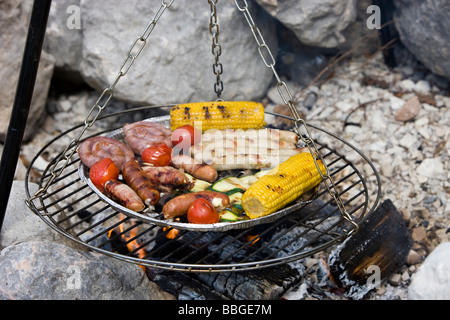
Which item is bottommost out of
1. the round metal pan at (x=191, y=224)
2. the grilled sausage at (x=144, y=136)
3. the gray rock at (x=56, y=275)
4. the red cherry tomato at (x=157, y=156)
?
the gray rock at (x=56, y=275)

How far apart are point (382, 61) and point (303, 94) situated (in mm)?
1076

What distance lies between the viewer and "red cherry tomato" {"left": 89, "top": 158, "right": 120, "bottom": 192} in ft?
9.26

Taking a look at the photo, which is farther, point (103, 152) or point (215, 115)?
point (215, 115)

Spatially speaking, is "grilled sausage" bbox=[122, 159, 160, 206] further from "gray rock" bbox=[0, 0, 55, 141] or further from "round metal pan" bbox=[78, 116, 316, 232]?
"gray rock" bbox=[0, 0, 55, 141]

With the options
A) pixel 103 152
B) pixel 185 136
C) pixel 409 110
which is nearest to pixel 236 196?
pixel 185 136

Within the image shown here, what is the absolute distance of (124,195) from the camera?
263 cm

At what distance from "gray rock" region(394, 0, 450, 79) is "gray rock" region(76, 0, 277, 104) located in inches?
63.1

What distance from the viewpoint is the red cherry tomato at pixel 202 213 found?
253cm

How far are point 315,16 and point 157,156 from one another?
273 centimetres

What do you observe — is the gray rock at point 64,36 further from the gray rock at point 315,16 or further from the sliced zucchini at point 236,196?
the sliced zucchini at point 236,196

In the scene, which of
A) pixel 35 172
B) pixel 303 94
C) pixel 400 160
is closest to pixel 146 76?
pixel 35 172

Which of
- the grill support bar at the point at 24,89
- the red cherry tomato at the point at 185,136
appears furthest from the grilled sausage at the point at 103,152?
the grill support bar at the point at 24,89

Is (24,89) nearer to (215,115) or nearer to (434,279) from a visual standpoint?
(215,115)

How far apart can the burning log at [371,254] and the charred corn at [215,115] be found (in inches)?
46.9
